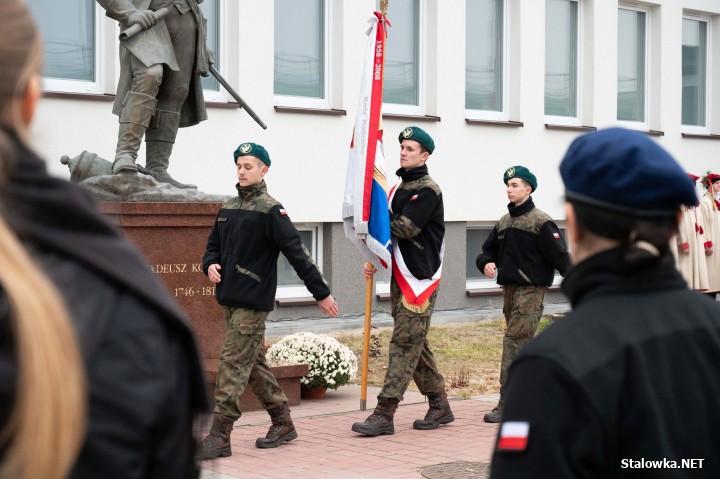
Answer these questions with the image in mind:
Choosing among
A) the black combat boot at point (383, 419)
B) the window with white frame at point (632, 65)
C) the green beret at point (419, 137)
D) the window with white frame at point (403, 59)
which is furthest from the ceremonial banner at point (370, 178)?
the window with white frame at point (632, 65)

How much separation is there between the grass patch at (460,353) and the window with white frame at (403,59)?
344 centimetres

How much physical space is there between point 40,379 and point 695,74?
2257 centimetres

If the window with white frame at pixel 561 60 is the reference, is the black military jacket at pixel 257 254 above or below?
below

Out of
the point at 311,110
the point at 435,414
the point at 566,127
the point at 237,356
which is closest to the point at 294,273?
the point at 311,110

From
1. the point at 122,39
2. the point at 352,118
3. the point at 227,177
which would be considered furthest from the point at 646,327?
the point at 352,118

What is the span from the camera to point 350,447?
26.5 ft

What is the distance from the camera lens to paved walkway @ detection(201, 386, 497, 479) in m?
7.26

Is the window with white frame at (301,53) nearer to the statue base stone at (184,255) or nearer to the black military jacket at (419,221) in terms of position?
the statue base stone at (184,255)

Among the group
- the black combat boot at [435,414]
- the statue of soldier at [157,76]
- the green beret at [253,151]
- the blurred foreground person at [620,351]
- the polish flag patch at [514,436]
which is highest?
the statue of soldier at [157,76]

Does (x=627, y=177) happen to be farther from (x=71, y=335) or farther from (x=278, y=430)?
(x=278, y=430)

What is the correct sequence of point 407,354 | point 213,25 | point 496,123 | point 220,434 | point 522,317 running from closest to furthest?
point 220,434
point 407,354
point 522,317
point 213,25
point 496,123

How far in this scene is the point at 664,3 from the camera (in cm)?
2133

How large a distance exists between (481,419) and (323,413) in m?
1.26

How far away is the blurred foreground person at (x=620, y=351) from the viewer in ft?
6.95
